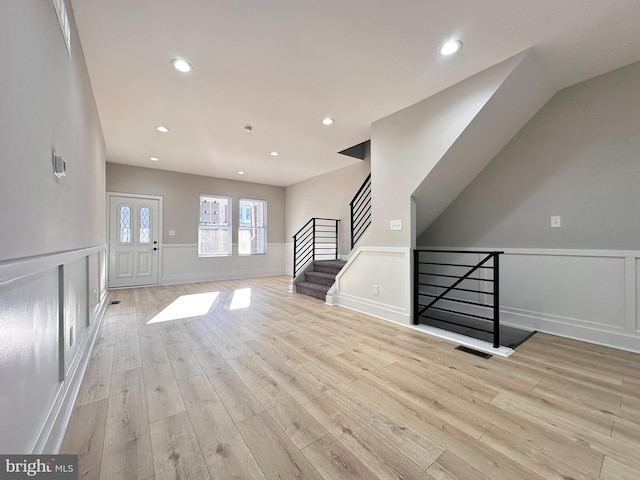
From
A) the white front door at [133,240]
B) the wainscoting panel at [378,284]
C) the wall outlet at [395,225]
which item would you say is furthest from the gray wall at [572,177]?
the white front door at [133,240]

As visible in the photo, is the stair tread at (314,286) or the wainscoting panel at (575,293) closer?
the wainscoting panel at (575,293)

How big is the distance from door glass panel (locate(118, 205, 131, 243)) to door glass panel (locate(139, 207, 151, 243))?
21 cm

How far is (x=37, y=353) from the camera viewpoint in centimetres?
115

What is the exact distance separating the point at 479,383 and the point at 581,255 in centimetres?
199

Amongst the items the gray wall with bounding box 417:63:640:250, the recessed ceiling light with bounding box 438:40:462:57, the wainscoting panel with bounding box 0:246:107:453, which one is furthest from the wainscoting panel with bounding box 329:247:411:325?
the wainscoting panel with bounding box 0:246:107:453

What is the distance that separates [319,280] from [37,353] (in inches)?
155

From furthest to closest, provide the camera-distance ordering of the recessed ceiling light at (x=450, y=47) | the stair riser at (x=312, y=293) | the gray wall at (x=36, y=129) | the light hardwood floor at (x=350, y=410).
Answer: the stair riser at (x=312, y=293) → the recessed ceiling light at (x=450, y=47) → the light hardwood floor at (x=350, y=410) → the gray wall at (x=36, y=129)

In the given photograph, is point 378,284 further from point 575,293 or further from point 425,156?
point 575,293

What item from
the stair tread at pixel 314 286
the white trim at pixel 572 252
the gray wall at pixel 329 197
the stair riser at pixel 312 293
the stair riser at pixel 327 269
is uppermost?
the gray wall at pixel 329 197

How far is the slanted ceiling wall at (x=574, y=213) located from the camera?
240cm

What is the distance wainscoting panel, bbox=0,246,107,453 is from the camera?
2.81 ft

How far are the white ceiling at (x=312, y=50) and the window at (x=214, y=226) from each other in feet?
10.2

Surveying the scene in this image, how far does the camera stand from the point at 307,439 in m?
1.32

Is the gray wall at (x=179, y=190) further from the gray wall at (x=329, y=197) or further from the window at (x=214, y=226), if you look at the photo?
the gray wall at (x=329, y=197)
